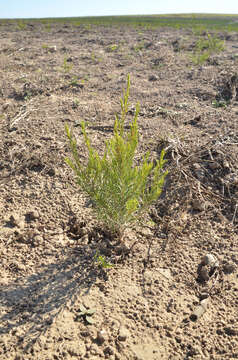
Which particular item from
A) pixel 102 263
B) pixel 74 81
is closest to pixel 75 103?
pixel 74 81

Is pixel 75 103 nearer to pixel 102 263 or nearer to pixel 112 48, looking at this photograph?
pixel 102 263

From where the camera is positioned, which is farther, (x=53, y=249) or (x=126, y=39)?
(x=126, y=39)

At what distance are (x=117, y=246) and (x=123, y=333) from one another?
67cm

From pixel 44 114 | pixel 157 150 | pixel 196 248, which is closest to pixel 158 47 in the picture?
pixel 44 114

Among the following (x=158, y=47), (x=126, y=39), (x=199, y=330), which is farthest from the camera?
(x=126, y=39)

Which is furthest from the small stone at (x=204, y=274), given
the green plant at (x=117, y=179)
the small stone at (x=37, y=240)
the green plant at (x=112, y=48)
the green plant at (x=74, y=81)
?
the green plant at (x=112, y=48)

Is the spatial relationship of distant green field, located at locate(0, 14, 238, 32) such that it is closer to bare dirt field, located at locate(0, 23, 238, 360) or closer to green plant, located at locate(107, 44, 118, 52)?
green plant, located at locate(107, 44, 118, 52)

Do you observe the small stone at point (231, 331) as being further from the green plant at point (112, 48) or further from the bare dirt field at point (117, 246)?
the green plant at point (112, 48)

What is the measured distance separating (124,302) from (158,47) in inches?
339

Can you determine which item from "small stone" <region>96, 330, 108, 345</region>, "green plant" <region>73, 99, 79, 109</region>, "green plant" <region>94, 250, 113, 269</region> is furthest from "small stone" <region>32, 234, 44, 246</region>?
"green plant" <region>73, 99, 79, 109</region>

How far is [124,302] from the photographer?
190 centimetres

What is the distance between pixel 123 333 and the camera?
5.63ft

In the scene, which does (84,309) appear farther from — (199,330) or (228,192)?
(228,192)

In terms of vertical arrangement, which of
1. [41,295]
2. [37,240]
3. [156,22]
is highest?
Answer: [156,22]
